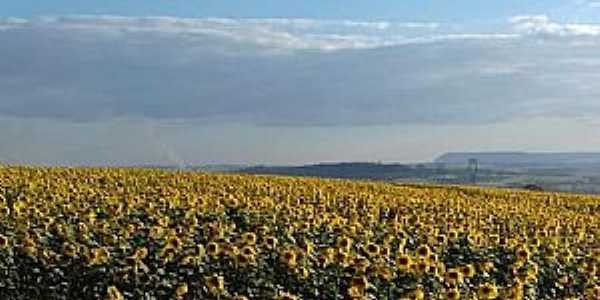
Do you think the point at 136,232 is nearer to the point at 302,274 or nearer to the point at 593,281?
the point at 302,274

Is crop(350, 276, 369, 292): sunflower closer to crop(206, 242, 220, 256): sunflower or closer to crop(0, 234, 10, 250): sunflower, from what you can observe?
crop(206, 242, 220, 256): sunflower

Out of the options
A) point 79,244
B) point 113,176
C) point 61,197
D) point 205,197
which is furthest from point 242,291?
point 113,176

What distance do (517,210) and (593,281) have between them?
25.3ft

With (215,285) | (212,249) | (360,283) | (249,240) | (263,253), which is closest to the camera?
(360,283)

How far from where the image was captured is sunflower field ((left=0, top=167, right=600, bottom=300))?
7996 mm

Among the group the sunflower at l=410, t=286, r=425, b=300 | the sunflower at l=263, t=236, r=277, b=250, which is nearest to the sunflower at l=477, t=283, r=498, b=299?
the sunflower at l=410, t=286, r=425, b=300

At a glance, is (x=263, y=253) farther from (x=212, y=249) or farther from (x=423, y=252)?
(x=423, y=252)

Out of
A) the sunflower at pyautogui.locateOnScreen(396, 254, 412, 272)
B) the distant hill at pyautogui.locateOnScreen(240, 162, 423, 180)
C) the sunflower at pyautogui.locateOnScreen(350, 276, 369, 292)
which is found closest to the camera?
the sunflower at pyautogui.locateOnScreen(350, 276, 369, 292)

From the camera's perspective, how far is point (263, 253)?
8844 millimetres

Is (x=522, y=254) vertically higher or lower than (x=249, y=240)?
lower

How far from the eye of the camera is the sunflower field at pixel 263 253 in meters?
8.00

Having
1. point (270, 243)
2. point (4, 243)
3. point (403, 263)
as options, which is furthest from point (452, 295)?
point (4, 243)

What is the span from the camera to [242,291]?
7.98 metres

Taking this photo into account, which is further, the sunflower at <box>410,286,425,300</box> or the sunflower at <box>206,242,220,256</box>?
the sunflower at <box>206,242,220,256</box>
